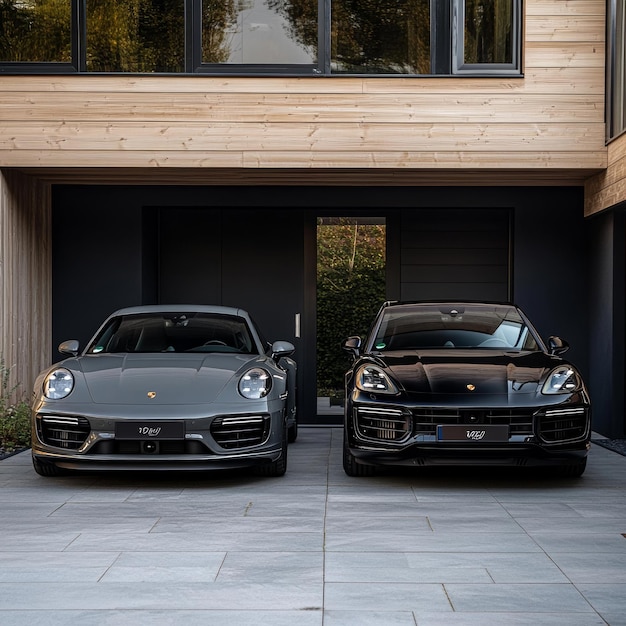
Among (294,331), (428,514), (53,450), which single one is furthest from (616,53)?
(53,450)

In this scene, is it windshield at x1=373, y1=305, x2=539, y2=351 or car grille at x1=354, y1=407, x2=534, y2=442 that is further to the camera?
windshield at x1=373, y1=305, x2=539, y2=351

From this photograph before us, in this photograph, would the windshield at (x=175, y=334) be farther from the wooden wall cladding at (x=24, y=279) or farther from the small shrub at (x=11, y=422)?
the wooden wall cladding at (x=24, y=279)

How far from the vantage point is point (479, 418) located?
6.85 meters

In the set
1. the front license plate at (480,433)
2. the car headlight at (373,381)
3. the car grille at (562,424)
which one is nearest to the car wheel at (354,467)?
the car headlight at (373,381)

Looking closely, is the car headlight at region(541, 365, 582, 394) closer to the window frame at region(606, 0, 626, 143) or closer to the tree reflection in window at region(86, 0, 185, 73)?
the window frame at region(606, 0, 626, 143)

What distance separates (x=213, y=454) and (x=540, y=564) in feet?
8.97

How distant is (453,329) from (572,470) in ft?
5.03

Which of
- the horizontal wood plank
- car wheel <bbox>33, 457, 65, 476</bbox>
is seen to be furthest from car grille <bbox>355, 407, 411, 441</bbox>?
the horizontal wood plank

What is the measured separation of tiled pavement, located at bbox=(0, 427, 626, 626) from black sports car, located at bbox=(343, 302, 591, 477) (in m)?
0.27

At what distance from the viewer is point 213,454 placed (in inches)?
271

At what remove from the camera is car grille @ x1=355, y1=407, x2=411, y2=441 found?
22.7ft

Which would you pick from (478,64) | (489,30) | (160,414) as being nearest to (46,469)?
(160,414)

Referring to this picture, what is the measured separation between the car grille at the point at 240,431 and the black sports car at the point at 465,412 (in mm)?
663

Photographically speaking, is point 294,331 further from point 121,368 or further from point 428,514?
point 428,514
